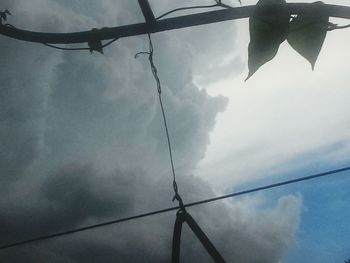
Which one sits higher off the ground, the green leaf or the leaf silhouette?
the leaf silhouette

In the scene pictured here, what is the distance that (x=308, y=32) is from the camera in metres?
1.23

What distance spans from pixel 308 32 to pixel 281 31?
10 centimetres

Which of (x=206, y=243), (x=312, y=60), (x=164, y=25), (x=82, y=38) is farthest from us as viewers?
(x=206, y=243)

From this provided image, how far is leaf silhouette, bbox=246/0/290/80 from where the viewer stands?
1.19 meters

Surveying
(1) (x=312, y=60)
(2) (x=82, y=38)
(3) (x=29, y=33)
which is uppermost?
(3) (x=29, y=33)

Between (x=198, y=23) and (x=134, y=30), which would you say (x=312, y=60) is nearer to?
(x=198, y=23)

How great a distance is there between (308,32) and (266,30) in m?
0.15

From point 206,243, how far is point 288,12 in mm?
1077

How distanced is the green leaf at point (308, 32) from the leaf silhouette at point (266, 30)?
38 mm

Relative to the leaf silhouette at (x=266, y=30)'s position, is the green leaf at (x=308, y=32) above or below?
below

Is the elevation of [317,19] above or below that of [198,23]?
below

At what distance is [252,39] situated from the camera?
121 centimetres

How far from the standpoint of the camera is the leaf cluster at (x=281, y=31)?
1.20 m

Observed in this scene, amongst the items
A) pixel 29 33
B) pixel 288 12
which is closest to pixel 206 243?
pixel 288 12
